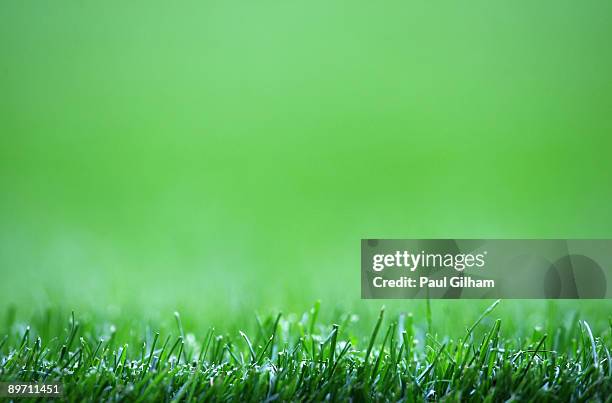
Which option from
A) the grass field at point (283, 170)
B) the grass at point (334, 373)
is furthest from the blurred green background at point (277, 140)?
the grass at point (334, 373)

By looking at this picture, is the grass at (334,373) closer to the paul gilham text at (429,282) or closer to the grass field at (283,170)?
the grass field at (283,170)

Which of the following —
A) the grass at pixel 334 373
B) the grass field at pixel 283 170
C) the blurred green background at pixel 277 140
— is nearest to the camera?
the grass at pixel 334 373

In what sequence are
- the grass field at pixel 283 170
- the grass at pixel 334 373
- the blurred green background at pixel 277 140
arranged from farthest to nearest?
the blurred green background at pixel 277 140, the grass field at pixel 283 170, the grass at pixel 334 373

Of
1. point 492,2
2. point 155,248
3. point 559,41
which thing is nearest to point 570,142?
point 559,41

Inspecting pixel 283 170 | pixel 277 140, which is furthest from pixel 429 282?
pixel 277 140

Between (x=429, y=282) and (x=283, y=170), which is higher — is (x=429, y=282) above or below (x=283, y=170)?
below

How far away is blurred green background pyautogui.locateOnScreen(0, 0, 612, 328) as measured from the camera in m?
3.65

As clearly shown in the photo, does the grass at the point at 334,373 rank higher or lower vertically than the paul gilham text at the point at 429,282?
lower

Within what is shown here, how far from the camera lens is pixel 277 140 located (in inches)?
221

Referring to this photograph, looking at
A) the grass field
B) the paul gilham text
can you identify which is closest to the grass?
the grass field

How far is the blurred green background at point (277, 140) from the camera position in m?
3.65

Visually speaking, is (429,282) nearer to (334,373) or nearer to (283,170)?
(334,373)

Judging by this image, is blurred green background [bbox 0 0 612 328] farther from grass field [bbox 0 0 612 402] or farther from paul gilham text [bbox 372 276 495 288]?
paul gilham text [bbox 372 276 495 288]

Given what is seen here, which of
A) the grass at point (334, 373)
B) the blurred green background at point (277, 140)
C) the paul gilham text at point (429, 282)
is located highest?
the blurred green background at point (277, 140)
